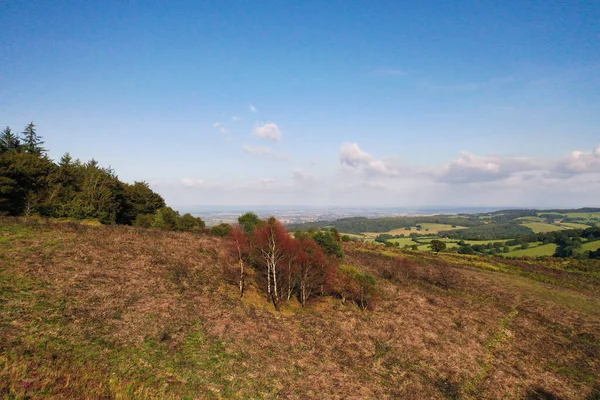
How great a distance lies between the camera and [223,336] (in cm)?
1939

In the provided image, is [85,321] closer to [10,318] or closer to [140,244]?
[10,318]

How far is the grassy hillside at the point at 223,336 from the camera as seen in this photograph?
13742mm

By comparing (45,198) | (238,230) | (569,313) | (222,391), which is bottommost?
(569,313)

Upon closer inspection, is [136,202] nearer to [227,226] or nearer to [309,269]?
[227,226]

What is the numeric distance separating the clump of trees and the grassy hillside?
1544mm

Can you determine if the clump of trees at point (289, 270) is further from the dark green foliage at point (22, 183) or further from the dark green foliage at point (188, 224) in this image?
the dark green foliage at point (22, 183)

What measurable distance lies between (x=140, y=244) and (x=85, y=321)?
1878 cm

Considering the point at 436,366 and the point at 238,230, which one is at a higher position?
the point at 238,230

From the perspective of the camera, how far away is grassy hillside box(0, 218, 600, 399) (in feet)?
45.1

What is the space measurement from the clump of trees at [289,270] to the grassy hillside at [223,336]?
5.07 ft

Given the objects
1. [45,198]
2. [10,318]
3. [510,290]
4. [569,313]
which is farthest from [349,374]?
[45,198]

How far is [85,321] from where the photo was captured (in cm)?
1667

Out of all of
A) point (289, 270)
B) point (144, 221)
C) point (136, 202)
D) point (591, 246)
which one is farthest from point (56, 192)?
point (591, 246)

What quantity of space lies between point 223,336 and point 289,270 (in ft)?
34.7
